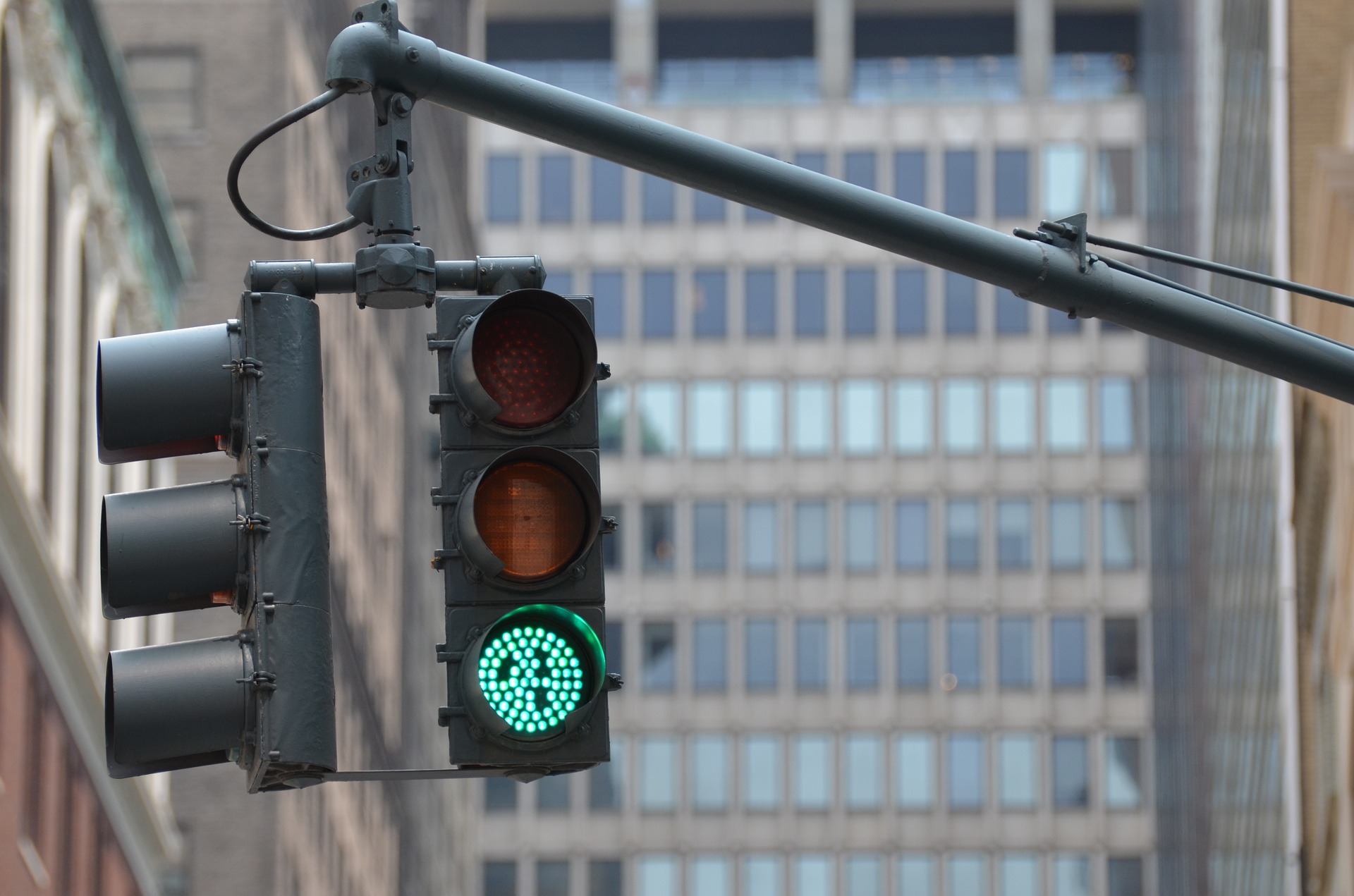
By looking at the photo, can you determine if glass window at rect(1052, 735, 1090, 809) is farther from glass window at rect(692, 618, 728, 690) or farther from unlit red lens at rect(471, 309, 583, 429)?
unlit red lens at rect(471, 309, 583, 429)

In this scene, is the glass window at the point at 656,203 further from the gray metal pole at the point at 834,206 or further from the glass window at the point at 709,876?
the gray metal pole at the point at 834,206

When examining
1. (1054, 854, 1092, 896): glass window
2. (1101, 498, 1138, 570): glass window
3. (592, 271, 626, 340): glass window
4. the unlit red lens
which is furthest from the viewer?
(592, 271, 626, 340): glass window

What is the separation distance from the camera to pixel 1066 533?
Result: 333ft

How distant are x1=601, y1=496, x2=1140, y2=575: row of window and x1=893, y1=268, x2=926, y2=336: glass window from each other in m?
6.50

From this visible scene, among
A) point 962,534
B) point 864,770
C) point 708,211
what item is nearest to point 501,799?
point 864,770

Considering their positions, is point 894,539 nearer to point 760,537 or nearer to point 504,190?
point 760,537

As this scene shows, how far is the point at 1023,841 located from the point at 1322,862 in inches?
2510

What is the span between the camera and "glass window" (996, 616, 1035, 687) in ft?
328

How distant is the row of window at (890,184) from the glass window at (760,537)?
1096cm

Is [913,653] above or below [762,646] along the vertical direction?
below

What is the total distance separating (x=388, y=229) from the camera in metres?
5.77

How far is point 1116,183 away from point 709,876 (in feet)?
100

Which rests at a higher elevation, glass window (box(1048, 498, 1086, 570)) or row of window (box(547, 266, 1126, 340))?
row of window (box(547, 266, 1126, 340))

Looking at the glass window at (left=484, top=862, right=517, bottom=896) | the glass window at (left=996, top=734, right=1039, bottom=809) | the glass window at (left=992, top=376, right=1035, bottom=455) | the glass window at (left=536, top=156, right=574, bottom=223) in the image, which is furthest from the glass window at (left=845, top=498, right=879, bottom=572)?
the glass window at (left=484, top=862, right=517, bottom=896)
